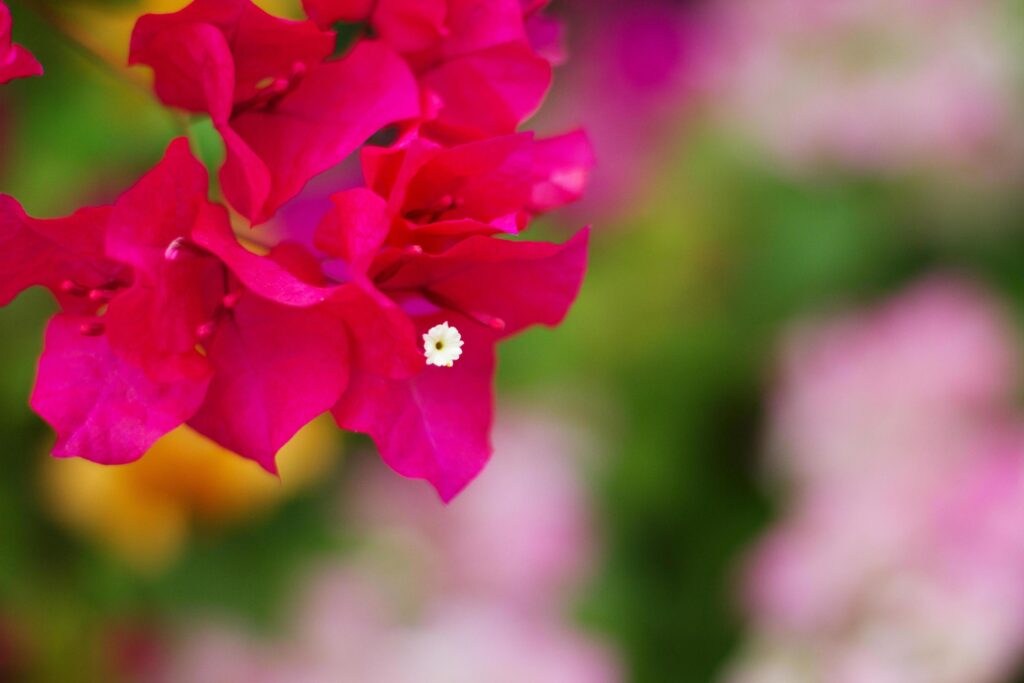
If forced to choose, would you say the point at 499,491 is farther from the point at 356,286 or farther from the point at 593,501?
the point at 356,286

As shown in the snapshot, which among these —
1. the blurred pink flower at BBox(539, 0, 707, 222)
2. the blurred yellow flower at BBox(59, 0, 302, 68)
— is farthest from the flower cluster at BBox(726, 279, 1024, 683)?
the blurred yellow flower at BBox(59, 0, 302, 68)

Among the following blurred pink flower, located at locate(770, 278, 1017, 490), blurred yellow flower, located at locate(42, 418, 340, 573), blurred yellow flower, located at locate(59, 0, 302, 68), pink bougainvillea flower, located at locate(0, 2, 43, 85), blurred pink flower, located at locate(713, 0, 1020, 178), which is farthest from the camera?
blurred pink flower, located at locate(713, 0, 1020, 178)

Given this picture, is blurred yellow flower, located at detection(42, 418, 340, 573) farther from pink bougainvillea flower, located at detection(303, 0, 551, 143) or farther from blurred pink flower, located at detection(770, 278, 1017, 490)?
pink bougainvillea flower, located at detection(303, 0, 551, 143)

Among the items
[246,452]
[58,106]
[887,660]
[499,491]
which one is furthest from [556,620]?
[246,452]

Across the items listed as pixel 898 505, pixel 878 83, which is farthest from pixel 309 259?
pixel 878 83

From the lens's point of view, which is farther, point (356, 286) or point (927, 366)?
point (927, 366)
